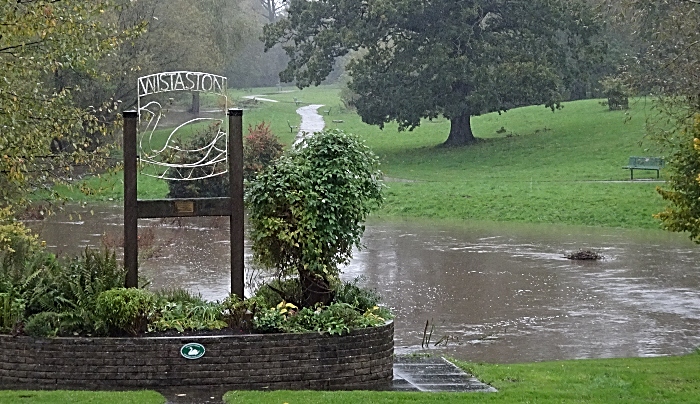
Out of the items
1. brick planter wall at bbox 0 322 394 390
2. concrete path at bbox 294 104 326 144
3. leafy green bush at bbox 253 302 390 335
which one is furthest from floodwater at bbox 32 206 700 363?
concrete path at bbox 294 104 326 144

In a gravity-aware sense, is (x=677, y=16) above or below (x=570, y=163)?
above

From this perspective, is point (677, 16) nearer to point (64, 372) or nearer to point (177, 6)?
point (64, 372)

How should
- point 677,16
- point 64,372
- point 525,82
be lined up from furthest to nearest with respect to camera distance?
point 525,82, point 677,16, point 64,372

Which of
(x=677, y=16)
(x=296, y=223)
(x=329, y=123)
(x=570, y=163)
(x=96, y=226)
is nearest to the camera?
(x=296, y=223)

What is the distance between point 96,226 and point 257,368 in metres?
20.7

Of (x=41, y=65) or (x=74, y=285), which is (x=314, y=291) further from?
(x=41, y=65)

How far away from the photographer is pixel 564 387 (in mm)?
10383

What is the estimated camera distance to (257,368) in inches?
401

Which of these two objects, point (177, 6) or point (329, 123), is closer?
point (177, 6)

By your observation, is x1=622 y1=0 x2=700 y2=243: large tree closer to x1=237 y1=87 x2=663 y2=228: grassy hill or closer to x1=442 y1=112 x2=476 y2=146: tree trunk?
x1=237 y1=87 x2=663 y2=228: grassy hill

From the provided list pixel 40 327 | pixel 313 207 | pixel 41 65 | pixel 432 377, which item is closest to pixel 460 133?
pixel 41 65

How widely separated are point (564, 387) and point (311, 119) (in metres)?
57.9

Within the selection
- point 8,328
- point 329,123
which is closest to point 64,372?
point 8,328

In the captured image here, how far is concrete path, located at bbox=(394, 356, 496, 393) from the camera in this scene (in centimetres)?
1034
